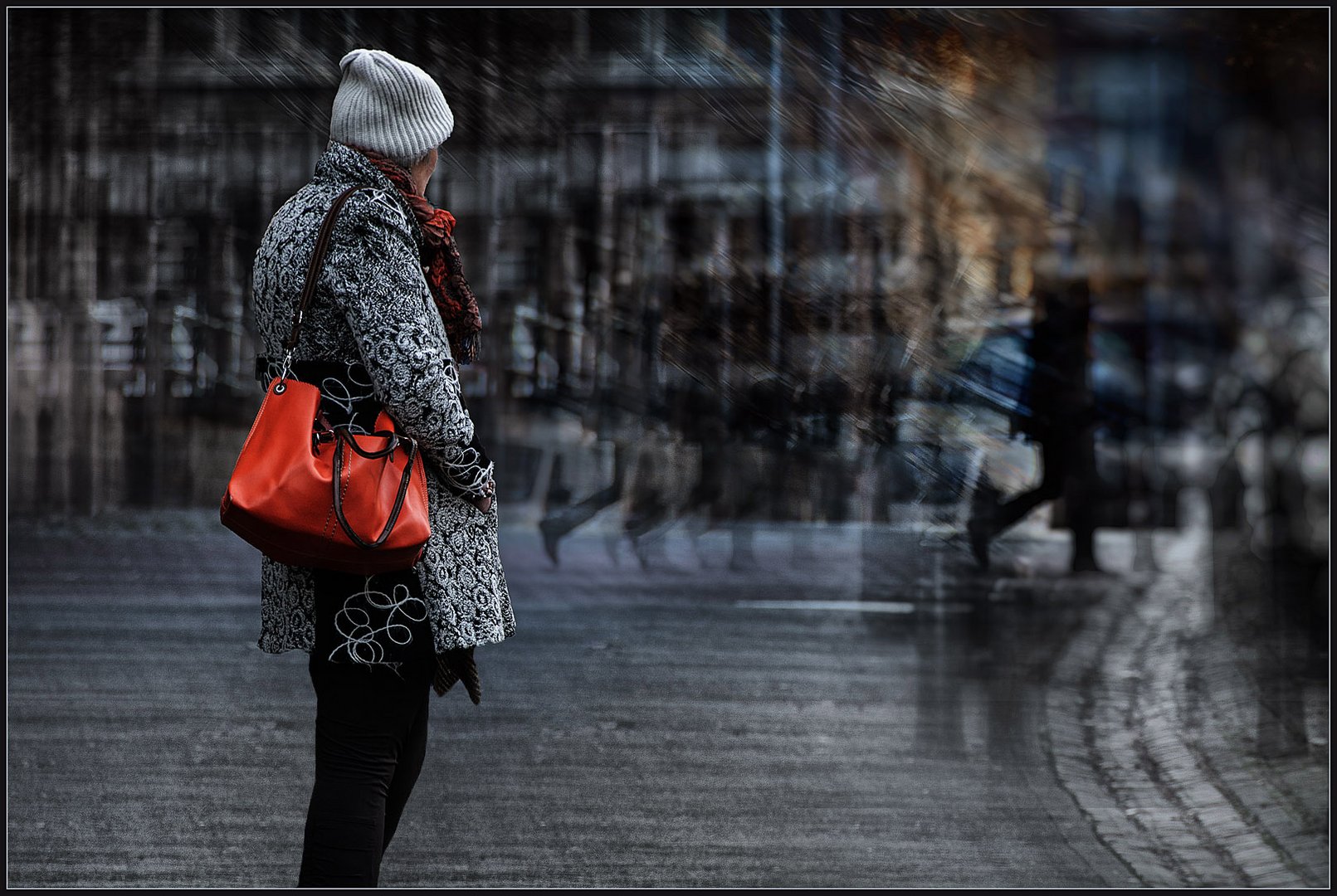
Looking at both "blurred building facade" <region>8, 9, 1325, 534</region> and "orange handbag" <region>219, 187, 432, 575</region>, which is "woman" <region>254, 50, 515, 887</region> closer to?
"orange handbag" <region>219, 187, 432, 575</region>

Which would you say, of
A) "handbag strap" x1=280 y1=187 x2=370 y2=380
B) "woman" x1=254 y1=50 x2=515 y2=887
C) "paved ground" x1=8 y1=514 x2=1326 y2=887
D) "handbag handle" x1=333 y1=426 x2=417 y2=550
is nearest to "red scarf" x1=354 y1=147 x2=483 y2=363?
"woman" x1=254 y1=50 x2=515 y2=887

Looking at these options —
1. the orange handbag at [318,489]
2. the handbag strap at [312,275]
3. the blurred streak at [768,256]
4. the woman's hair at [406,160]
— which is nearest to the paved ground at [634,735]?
the blurred streak at [768,256]

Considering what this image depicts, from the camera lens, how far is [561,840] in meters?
3.12

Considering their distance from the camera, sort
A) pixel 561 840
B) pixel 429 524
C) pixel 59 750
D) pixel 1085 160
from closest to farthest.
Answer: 1. pixel 429 524
2. pixel 561 840
3. pixel 59 750
4. pixel 1085 160

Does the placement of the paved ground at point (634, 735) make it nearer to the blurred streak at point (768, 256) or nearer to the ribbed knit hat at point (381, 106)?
the blurred streak at point (768, 256)

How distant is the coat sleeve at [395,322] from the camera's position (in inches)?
74.0

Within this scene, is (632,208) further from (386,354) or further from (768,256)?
(386,354)

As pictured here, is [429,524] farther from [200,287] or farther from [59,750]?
[200,287]

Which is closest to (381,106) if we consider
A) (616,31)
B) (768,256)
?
(616,31)

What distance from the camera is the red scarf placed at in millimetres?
2023

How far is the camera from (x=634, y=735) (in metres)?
4.08

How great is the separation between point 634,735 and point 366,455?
2.43 metres

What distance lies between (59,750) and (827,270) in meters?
4.82

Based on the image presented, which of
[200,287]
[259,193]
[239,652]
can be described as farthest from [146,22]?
[239,652]
